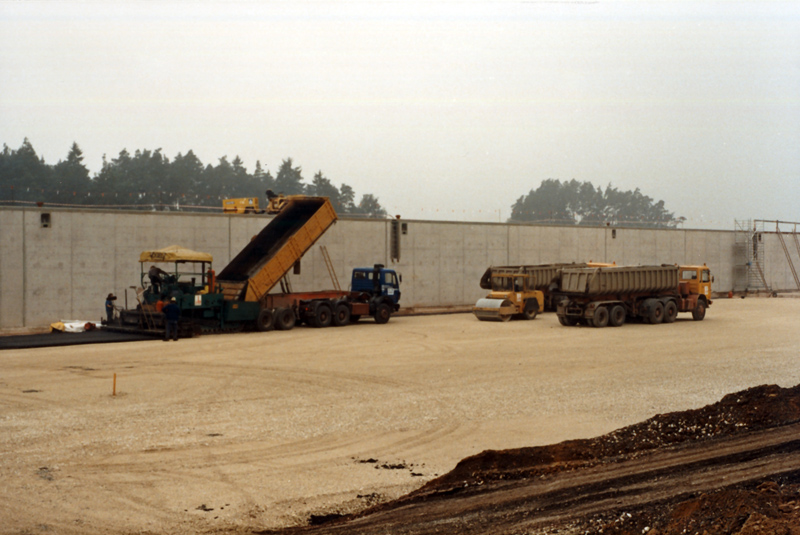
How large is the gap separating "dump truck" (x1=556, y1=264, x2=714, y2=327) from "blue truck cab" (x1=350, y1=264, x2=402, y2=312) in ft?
22.8

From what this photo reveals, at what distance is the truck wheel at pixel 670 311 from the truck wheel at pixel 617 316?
7.27ft

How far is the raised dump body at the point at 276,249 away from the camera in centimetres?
2534

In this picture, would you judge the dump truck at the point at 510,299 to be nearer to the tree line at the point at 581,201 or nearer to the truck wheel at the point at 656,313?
the truck wheel at the point at 656,313

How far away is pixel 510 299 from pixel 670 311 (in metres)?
6.53

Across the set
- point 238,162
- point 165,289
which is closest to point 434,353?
point 165,289

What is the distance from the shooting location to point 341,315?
27984mm

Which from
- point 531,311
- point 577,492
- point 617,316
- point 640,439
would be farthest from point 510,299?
point 577,492

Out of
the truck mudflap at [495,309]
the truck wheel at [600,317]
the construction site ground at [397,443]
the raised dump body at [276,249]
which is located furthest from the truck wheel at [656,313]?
the raised dump body at [276,249]

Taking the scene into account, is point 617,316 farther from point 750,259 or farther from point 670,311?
point 750,259

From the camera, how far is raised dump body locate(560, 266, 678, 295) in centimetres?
2767

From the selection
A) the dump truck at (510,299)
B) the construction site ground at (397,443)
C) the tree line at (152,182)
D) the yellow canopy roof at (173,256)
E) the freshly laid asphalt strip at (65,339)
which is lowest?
the construction site ground at (397,443)

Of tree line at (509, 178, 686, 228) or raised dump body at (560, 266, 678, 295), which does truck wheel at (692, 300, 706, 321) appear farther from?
tree line at (509, 178, 686, 228)

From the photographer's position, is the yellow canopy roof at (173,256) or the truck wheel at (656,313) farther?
the truck wheel at (656,313)

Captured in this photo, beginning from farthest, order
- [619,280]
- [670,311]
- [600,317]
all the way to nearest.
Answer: [670,311], [619,280], [600,317]
